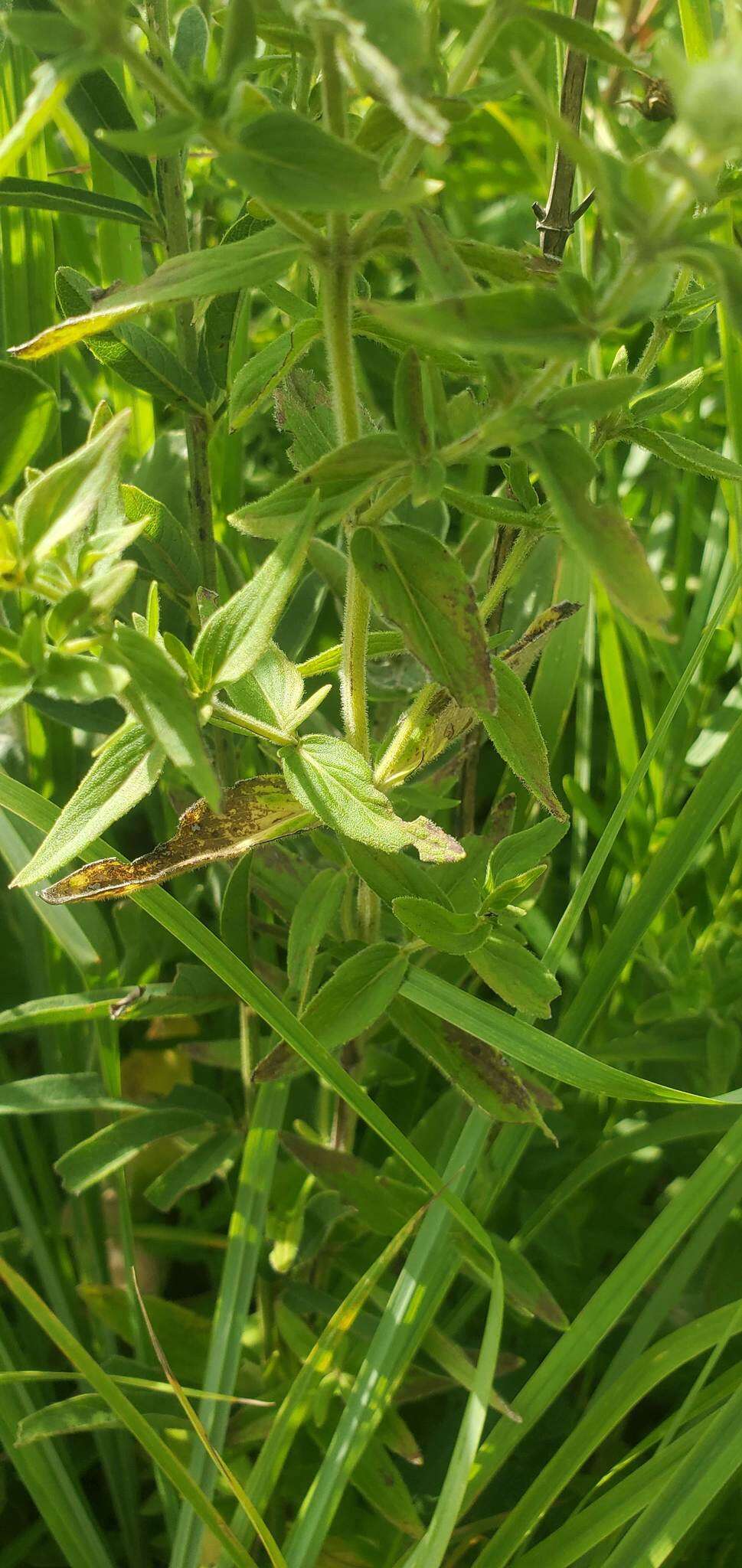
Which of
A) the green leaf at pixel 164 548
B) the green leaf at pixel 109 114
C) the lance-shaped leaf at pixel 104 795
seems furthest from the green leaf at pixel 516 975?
the green leaf at pixel 109 114

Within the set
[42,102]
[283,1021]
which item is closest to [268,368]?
[42,102]

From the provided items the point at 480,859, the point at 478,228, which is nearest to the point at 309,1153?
the point at 480,859

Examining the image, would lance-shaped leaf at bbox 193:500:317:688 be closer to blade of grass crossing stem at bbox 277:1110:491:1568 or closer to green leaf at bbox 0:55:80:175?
green leaf at bbox 0:55:80:175

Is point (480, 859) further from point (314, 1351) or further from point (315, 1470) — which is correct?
point (315, 1470)

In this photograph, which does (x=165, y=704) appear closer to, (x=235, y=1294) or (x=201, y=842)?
(x=201, y=842)

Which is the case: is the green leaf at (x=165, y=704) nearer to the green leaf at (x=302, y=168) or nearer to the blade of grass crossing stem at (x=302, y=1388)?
the green leaf at (x=302, y=168)

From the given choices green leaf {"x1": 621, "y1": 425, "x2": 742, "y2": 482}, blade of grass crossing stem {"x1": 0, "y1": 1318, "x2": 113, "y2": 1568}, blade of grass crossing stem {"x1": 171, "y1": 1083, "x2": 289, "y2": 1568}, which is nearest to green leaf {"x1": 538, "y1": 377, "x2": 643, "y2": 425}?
green leaf {"x1": 621, "y1": 425, "x2": 742, "y2": 482}
